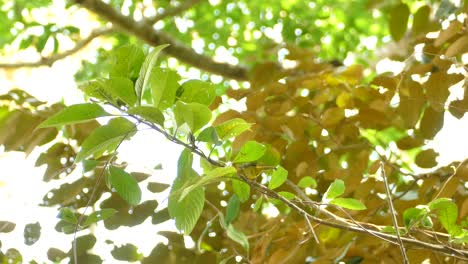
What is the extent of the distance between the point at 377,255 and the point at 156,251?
1.20 feet

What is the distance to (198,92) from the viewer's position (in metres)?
0.75

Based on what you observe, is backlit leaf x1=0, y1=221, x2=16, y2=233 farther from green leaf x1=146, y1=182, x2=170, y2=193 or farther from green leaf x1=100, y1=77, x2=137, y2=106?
green leaf x1=100, y1=77, x2=137, y2=106

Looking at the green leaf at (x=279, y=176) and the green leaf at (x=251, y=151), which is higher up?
the green leaf at (x=251, y=151)

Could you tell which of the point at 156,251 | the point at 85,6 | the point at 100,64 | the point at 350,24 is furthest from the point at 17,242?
the point at 350,24

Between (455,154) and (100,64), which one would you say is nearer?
(455,154)

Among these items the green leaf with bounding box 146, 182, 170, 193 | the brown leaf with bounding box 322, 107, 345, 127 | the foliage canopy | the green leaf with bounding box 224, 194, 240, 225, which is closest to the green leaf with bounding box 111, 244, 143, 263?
the foliage canopy

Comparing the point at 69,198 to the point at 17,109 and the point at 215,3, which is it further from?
the point at 215,3

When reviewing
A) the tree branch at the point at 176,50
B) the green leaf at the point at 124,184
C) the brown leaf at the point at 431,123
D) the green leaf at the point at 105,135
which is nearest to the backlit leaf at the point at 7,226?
the green leaf at the point at 124,184

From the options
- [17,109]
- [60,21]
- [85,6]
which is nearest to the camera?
[17,109]

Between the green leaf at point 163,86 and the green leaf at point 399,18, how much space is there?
0.42 meters

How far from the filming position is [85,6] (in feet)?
6.06

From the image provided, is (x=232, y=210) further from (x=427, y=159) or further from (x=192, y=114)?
(x=427, y=159)

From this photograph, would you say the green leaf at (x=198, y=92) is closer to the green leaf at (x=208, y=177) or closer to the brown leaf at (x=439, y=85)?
the green leaf at (x=208, y=177)

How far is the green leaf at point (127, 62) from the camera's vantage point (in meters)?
0.74
